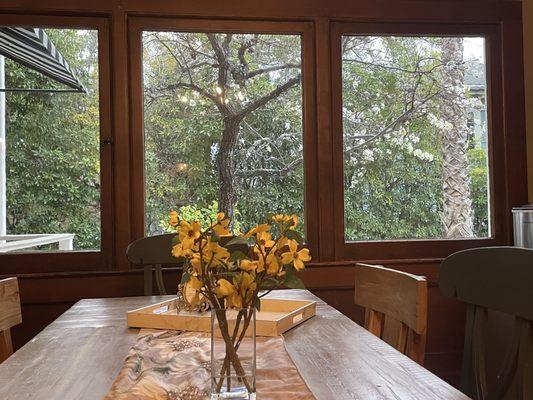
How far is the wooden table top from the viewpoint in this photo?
36.4 inches

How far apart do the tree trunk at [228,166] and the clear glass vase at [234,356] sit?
76.9 inches

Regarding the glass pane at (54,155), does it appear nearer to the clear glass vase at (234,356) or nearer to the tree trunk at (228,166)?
the tree trunk at (228,166)

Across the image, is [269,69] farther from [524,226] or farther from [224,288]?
[224,288]

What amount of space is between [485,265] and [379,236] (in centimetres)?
159

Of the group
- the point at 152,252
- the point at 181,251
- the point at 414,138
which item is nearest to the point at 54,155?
the point at 152,252

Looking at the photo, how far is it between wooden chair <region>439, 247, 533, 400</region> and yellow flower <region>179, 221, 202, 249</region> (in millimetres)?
780

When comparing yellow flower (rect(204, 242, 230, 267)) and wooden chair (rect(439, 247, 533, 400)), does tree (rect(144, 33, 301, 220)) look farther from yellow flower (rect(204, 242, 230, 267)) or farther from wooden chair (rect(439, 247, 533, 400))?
yellow flower (rect(204, 242, 230, 267))

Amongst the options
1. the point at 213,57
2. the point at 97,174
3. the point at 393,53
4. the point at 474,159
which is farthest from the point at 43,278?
the point at 474,159

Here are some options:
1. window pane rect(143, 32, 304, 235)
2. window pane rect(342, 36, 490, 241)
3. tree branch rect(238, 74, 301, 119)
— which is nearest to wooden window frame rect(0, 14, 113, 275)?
window pane rect(143, 32, 304, 235)

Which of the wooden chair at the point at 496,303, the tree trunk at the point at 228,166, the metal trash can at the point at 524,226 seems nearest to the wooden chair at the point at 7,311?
the wooden chair at the point at 496,303

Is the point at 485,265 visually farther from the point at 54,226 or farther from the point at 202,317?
the point at 54,226

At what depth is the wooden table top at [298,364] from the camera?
36.4 inches

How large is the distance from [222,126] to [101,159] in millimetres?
651

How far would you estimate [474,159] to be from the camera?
2971 mm
